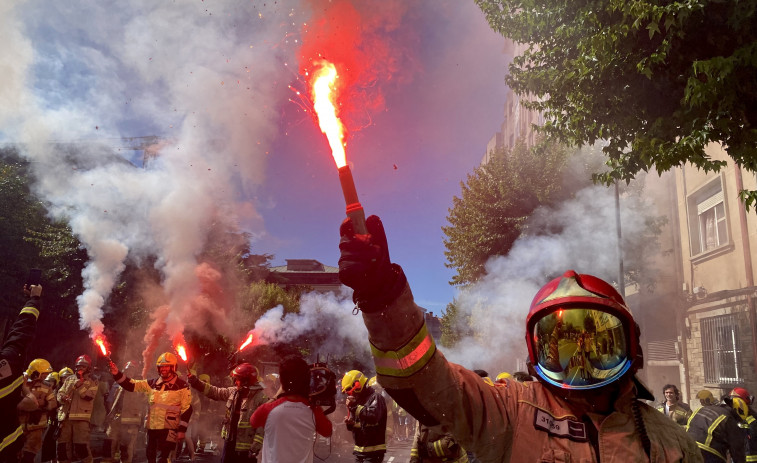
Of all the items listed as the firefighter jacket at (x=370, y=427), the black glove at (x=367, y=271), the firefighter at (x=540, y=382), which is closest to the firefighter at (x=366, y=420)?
the firefighter jacket at (x=370, y=427)

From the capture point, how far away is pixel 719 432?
6094mm

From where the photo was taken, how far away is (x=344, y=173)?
1817 mm

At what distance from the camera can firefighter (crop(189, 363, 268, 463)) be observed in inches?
279

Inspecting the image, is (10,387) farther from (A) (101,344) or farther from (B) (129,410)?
(B) (129,410)

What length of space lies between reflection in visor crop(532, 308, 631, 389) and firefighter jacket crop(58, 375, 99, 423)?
1043 cm

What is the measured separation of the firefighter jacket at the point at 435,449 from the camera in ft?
20.0

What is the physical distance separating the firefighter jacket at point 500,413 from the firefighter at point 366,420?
19.3ft

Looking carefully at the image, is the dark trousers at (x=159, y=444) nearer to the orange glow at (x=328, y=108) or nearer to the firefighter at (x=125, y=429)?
the firefighter at (x=125, y=429)

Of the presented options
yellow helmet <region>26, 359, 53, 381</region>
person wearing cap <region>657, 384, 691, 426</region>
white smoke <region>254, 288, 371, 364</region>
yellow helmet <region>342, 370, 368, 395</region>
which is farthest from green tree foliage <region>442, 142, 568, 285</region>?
yellow helmet <region>26, 359, 53, 381</region>

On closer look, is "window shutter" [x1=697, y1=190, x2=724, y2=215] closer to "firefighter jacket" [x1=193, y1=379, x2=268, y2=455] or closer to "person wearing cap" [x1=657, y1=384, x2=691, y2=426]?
"person wearing cap" [x1=657, y1=384, x2=691, y2=426]

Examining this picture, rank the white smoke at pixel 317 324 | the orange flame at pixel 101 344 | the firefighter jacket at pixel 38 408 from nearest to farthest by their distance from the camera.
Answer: the orange flame at pixel 101 344 < the firefighter jacket at pixel 38 408 < the white smoke at pixel 317 324

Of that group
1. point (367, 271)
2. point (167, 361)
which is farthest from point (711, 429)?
point (167, 361)

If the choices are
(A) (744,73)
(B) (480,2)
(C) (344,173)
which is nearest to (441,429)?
(C) (344,173)

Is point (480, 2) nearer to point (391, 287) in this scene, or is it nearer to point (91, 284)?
point (391, 287)
